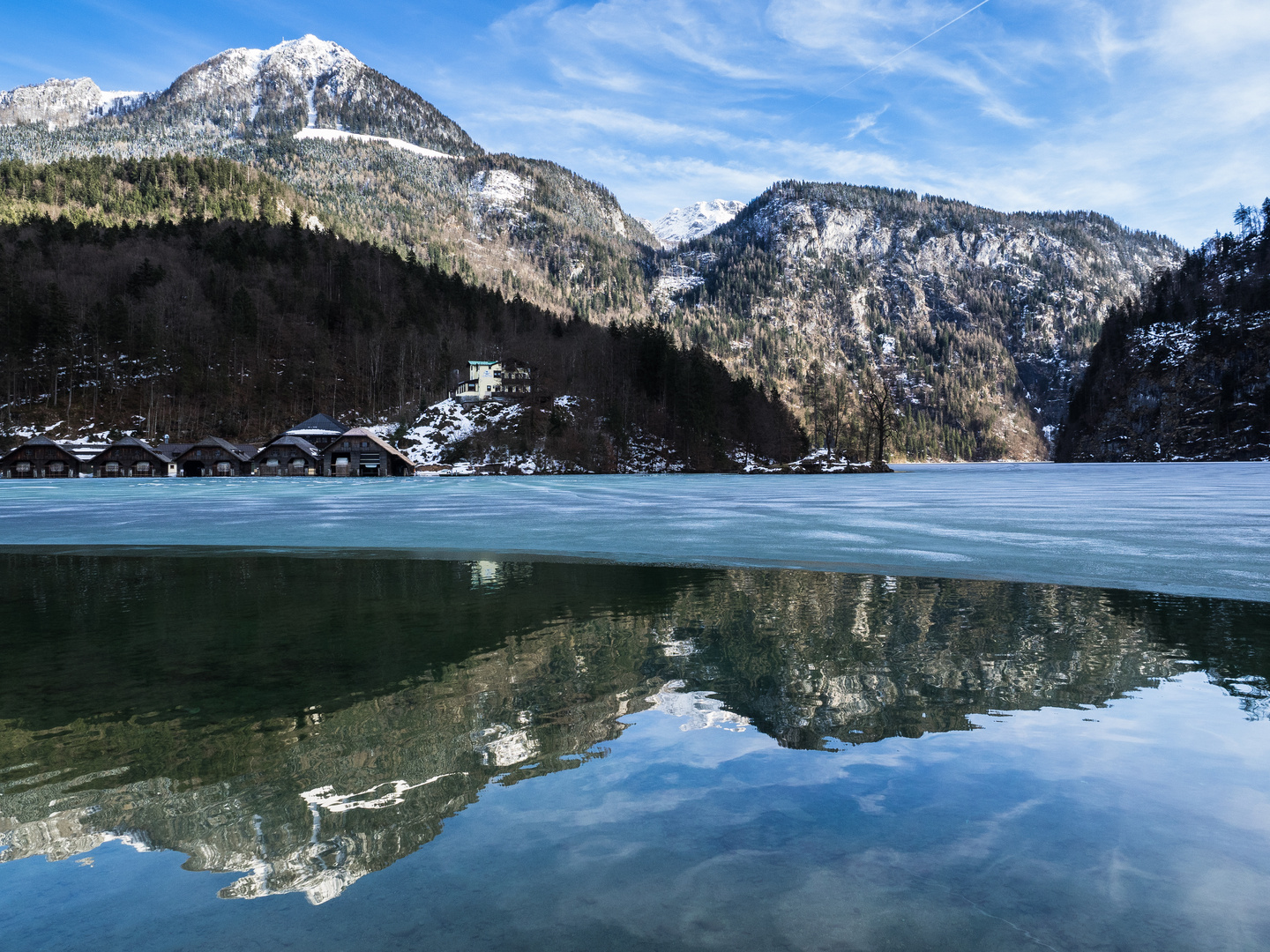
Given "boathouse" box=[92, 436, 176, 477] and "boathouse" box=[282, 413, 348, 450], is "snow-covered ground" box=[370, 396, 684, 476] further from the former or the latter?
"boathouse" box=[92, 436, 176, 477]

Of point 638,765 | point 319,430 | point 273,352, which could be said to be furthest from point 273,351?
point 638,765

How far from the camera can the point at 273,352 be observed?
524ft

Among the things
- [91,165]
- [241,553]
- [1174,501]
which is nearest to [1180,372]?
[1174,501]

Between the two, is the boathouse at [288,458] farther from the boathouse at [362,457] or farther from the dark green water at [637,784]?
the dark green water at [637,784]

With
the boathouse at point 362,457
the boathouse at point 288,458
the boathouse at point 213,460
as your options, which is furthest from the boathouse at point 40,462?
the boathouse at point 362,457

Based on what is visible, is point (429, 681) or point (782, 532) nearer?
point (429, 681)

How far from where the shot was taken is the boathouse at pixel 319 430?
13238 centimetres

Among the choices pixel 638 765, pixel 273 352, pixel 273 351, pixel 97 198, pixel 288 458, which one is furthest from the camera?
pixel 97 198

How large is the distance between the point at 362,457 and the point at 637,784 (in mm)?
123593

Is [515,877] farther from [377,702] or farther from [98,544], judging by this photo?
[98,544]

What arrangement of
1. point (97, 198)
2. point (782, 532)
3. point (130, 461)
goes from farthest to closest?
point (97, 198) < point (130, 461) < point (782, 532)

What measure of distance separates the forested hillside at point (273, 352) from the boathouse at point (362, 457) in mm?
22576

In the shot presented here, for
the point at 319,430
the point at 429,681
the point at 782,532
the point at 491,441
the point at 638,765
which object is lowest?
the point at 782,532

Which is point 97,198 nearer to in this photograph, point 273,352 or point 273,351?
point 273,351
